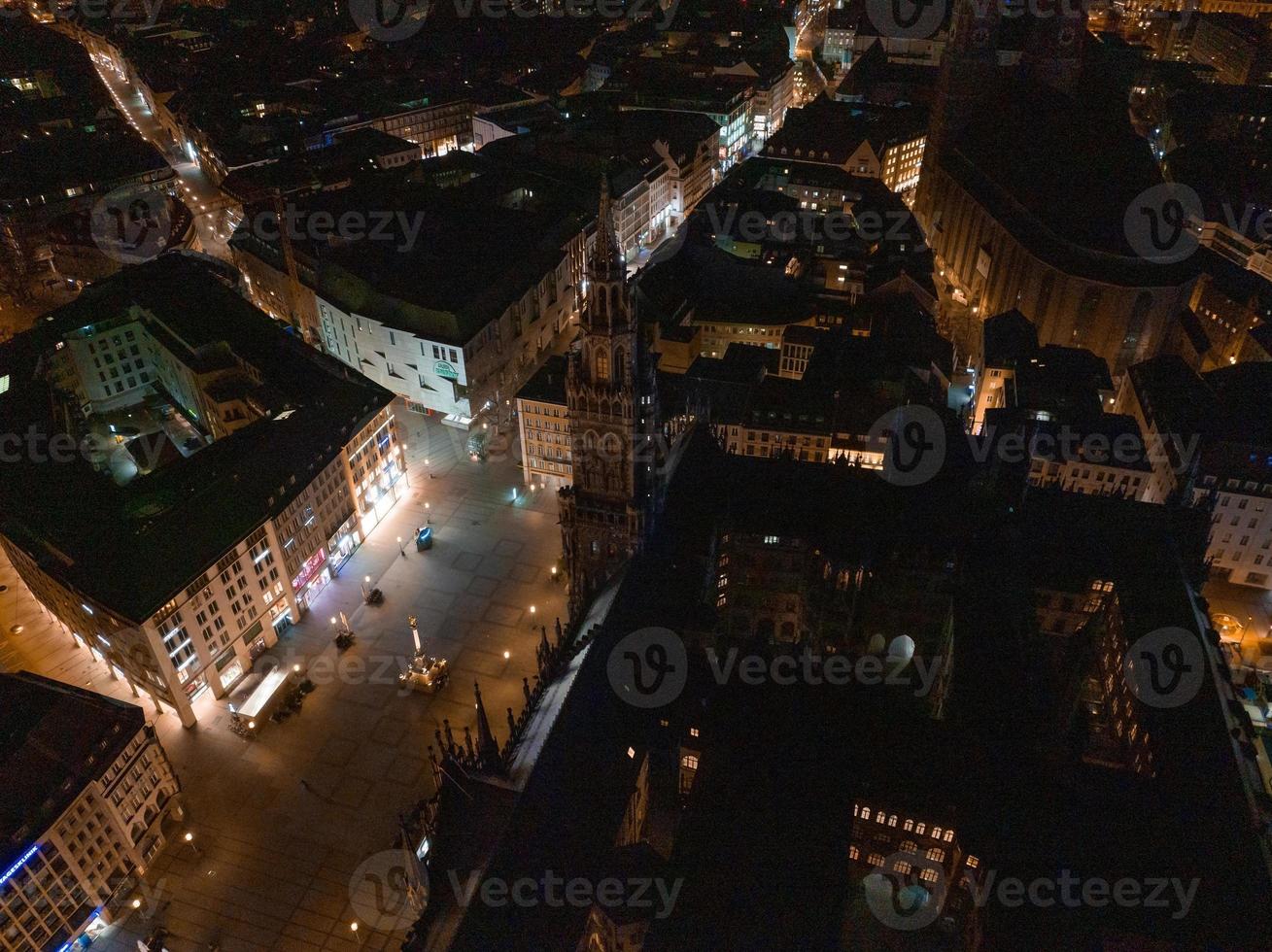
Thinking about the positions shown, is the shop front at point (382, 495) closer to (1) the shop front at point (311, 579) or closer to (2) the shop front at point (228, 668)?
(1) the shop front at point (311, 579)

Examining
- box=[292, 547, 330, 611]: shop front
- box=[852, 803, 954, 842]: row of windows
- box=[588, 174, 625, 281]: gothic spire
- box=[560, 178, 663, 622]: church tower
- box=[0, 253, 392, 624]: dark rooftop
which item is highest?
box=[588, 174, 625, 281]: gothic spire

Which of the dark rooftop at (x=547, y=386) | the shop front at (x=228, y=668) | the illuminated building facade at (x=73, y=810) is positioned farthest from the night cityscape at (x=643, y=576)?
the dark rooftop at (x=547, y=386)

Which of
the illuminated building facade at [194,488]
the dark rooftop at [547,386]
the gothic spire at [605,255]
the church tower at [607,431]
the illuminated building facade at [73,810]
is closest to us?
the illuminated building facade at [73,810]

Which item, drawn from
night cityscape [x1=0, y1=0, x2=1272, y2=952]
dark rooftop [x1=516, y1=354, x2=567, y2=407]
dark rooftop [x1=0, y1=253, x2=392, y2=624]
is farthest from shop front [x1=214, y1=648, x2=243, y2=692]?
dark rooftop [x1=516, y1=354, x2=567, y2=407]

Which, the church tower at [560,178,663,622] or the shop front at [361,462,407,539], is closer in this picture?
the church tower at [560,178,663,622]

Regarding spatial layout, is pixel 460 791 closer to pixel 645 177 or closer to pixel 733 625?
pixel 733 625

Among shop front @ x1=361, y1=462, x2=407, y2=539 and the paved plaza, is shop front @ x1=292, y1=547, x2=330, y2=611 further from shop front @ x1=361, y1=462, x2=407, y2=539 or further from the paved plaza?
shop front @ x1=361, y1=462, x2=407, y2=539
